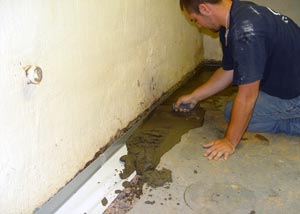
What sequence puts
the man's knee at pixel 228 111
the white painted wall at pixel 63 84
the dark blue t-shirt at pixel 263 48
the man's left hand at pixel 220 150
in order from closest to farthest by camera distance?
1. the white painted wall at pixel 63 84
2. the dark blue t-shirt at pixel 263 48
3. the man's left hand at pixel 220 150
4. the man's knee at pixel 228 111

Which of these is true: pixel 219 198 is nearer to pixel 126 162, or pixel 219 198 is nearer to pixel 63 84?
pixel 126 162

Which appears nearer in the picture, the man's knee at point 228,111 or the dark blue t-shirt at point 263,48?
the dark blue t-shirt at point 263,48

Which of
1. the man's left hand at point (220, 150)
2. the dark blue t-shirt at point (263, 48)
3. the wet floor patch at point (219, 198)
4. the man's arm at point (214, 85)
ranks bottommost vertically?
the wet floor patch at point (219, 198)

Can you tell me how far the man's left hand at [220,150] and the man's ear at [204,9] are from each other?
0.72 metres

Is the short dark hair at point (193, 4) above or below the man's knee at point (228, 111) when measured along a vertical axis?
above

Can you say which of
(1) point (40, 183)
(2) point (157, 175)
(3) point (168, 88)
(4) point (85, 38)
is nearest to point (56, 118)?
(1) point (40, 183)

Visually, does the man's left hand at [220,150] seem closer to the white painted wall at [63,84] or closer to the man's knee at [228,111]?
the man's knee at [228,111]

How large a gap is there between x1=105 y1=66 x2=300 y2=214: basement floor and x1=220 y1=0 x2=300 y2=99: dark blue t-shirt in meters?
0.37

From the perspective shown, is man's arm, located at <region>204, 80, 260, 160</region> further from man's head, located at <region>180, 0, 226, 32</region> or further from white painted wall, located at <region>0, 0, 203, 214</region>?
white painted wall, located at <region>0, 0, 203, 214</region>

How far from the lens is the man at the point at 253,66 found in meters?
1.84

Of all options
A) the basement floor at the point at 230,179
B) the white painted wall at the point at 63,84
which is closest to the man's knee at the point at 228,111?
the basement floor at the point at 230,179

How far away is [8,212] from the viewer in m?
1.39

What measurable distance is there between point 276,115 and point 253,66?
0.59 meters

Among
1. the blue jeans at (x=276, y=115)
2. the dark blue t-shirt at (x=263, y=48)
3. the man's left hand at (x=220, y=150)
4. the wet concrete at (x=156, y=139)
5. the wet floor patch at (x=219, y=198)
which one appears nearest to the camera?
the wet floor patch at (x=219, y=198)
